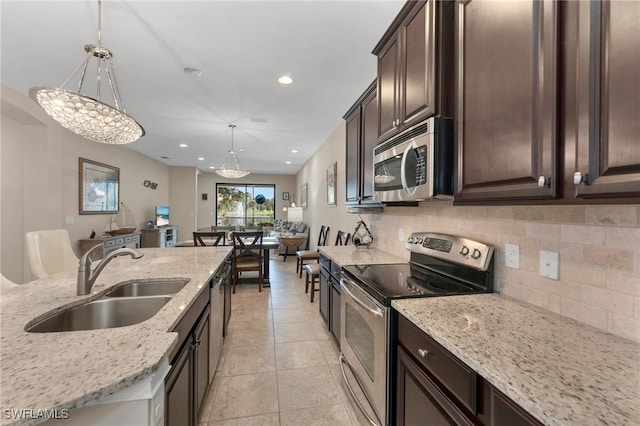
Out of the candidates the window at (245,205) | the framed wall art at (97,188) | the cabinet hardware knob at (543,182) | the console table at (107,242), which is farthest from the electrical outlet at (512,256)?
the window at (245,205)

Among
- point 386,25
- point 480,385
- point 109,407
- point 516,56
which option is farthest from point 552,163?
point 386,25

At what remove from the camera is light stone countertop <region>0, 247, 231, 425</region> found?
2.09 feet

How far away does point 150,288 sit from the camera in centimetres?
168

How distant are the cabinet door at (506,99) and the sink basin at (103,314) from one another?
5.80ft

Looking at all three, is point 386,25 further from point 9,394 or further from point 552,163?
point 9,394

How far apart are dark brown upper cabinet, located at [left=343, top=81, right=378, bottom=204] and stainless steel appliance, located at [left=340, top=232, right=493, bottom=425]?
0.77m

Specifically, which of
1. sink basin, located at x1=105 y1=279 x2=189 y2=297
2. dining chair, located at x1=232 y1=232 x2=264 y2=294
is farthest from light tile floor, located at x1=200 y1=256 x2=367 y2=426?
sink basin, located at x1=105 y1=279 x2=189 y2=297

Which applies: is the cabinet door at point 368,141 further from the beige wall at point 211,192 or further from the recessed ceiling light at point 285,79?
the beige wall at point 211,192

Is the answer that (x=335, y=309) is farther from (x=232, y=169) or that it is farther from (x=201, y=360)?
(x=232, y=169)

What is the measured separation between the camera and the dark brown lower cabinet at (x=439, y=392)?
74 cm

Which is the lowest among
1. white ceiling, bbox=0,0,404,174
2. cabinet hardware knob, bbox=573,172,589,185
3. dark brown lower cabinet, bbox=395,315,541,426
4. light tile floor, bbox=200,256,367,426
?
light tile floor, bbox=200,256,367,426

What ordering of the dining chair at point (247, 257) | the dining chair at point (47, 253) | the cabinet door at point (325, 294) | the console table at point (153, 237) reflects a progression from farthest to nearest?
the console table at point (153, 237), the dining chair at point (247, 257), the cabinet door at point (325, 294), the dining chair at point (47, 253)

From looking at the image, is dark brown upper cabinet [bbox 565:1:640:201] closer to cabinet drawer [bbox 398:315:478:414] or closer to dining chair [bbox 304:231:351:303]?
cabinet drawer [bbox 398:315:478:414]

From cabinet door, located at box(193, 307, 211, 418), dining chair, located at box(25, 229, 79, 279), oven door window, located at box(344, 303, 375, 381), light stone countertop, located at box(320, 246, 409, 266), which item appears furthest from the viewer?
dining chair, located at box(25, 229, 79, 279)
